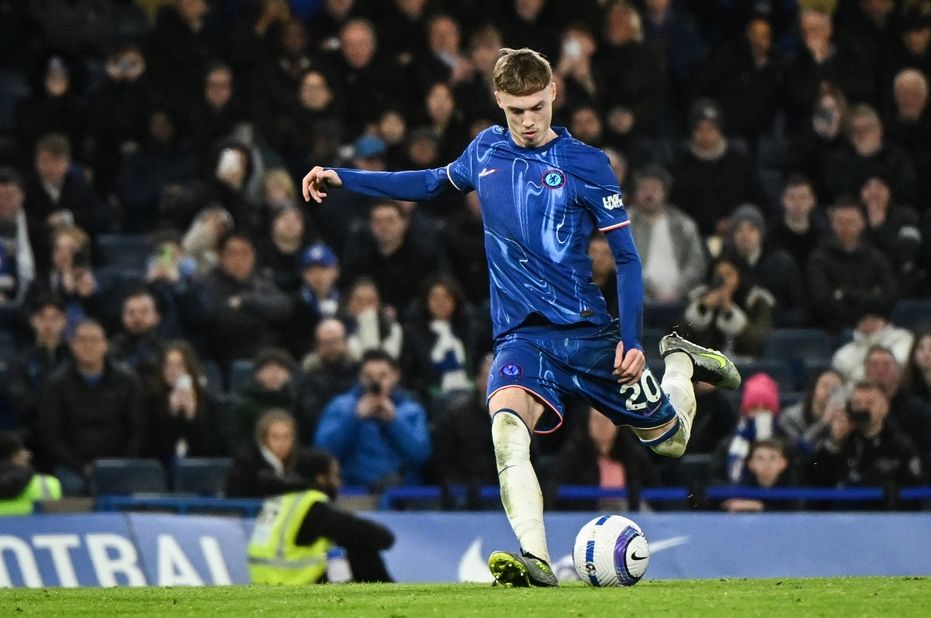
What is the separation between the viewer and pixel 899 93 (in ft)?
59.3

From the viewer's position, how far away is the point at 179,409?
14258mm

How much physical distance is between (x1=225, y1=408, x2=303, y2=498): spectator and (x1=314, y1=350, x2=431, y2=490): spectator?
0.69 metres

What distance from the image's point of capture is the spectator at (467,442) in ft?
45.8

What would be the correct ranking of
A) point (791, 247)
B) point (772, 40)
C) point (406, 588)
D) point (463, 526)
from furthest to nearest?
point (772, 40) → point (791, 247) → point (463, 526) → point (406, 588)

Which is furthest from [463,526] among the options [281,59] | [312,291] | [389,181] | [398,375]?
[281,59]

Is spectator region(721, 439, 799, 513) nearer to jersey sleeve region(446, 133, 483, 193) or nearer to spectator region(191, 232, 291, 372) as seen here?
spectator region(191, 232, 291, 372)

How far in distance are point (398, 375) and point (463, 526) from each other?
202 cm

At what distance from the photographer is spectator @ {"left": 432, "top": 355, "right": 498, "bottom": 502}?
45.8 ft

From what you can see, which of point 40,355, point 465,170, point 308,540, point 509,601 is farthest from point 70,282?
point 509,601

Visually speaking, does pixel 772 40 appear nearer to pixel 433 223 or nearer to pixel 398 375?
pixel 433 223

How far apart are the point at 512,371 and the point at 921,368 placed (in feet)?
23.9

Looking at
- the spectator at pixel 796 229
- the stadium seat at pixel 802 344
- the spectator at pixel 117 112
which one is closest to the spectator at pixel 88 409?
the spectator at pixel 117 112

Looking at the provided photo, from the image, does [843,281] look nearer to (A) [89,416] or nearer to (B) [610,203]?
(A) [89,416]

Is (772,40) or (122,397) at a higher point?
(772,40)
